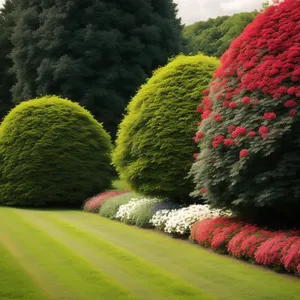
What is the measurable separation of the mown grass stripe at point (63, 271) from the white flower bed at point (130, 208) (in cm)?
270

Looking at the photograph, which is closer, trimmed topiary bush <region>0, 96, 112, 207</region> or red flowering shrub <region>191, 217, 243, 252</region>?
red flowering shrub <region>191, 217, 243, 252</region>

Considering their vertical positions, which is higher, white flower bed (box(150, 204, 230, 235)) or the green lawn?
white flower bed (box(150, 204, 230, 235))

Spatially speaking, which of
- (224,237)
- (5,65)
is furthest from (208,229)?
(5,65)

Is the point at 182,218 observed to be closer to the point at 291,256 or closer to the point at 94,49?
the point at 291,256

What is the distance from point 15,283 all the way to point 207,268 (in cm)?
300

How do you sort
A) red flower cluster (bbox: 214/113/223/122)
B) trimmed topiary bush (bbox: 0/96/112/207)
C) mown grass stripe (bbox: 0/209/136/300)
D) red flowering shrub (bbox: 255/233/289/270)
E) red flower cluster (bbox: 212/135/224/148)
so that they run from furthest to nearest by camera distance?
trimmed topiary bush (bbox: 0/96/112/207)
red flower cluster (bbox: 214/113/223/122)
red flower cluster (bbox: 212/135/224/148)
red flowering shrub (bbox: 255/233/289/270)
mown grass stripe (bbox: 0/209/136/300)

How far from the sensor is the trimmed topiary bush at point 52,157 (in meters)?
19.3

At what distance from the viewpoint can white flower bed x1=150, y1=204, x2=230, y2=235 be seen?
11460 millimetres

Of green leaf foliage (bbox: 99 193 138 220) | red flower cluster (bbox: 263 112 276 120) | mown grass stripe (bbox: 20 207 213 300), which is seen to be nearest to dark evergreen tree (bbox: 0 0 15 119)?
green leaf foliage (bbox: 99 193 138 220)

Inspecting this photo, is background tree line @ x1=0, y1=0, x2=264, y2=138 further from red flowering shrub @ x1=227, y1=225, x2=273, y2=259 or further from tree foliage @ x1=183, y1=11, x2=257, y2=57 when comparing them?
red flowering shrub @ x1=227, y1=225, x2=273, y2=259

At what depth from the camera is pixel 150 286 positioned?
735 centimetres

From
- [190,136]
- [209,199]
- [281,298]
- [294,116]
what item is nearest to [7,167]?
[190,136]

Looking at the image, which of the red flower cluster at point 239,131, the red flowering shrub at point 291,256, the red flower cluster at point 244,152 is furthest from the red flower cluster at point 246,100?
the red flowering shrub at point 291,256

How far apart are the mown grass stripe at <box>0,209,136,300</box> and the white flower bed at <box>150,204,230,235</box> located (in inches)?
99.8
